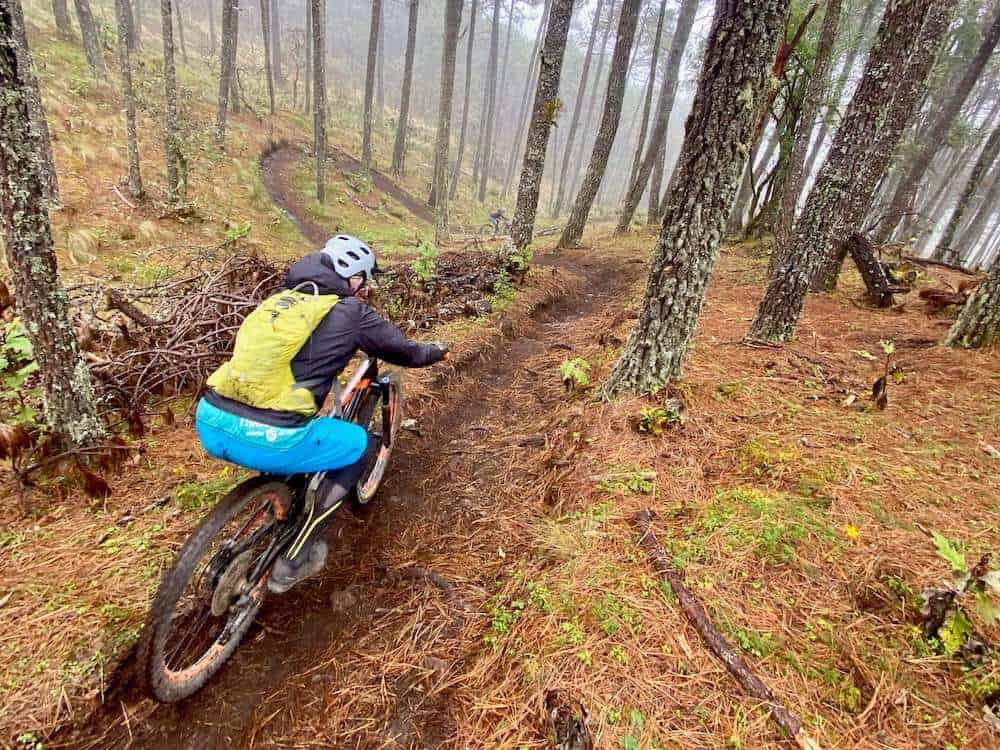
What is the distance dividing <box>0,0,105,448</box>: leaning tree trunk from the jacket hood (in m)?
1.46

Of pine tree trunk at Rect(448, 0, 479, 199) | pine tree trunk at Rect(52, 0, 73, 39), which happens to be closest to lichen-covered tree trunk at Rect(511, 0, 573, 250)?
pine tree trunk at Rect(448, 0, 479, 199)

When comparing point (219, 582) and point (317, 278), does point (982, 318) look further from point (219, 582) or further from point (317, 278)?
point (219, 582)

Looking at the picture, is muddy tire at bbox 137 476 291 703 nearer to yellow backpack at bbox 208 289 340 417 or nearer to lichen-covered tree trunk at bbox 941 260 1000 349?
yellow backpack at bbox 208 289 340 417

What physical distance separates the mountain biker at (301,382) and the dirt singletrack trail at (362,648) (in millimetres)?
309

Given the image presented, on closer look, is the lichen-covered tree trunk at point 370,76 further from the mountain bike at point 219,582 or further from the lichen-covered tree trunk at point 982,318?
the mountain bike at point 219,582

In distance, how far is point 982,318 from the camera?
4680mm

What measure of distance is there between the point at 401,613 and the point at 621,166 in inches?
2488

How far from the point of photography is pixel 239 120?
19.3m

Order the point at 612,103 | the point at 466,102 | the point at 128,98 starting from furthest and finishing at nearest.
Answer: the point at 466,102 < the point at 612,103 < the point at 128,98

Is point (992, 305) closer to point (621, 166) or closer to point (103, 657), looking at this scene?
point (103, 657)

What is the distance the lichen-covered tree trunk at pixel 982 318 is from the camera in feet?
15.1

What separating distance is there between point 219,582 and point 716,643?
104 inches

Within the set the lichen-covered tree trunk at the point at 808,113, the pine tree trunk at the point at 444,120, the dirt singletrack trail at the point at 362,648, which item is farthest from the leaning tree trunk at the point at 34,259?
the pine tree trunk at the point at 444,120

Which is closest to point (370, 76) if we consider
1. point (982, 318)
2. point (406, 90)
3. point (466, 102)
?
point (406, 90)
